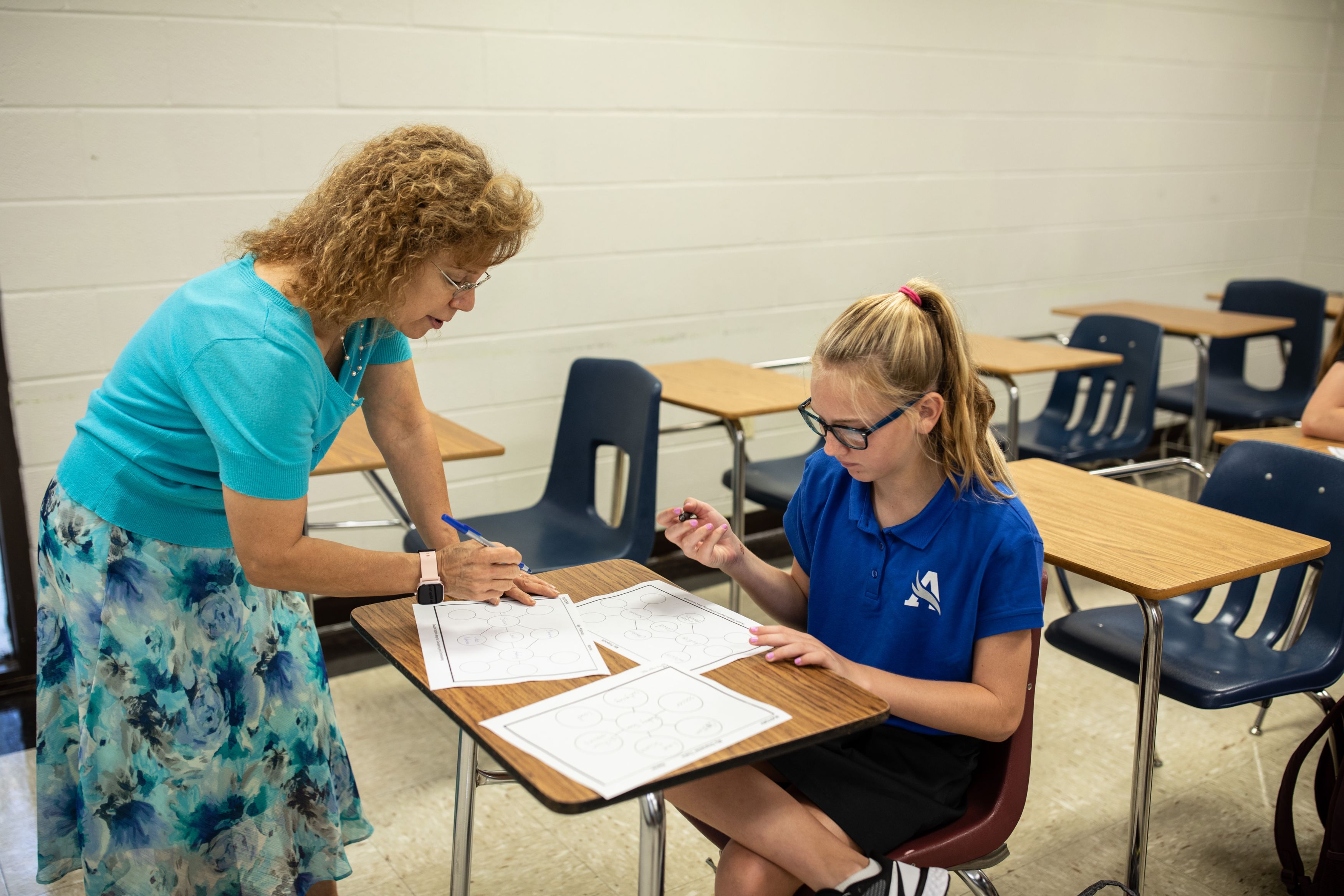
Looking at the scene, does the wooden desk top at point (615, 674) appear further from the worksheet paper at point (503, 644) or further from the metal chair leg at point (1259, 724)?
the metal chair leg at point (1259, 724)

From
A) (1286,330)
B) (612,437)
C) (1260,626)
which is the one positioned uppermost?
(1286,330)

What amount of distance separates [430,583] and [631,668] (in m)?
0.30

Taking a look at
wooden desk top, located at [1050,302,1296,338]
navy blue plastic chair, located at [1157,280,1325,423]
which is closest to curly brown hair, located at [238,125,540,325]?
wooden desk top, located at [1050,302,1296,338]

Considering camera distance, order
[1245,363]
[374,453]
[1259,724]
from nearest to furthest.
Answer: [374,453], [1259,724], [1245,363]

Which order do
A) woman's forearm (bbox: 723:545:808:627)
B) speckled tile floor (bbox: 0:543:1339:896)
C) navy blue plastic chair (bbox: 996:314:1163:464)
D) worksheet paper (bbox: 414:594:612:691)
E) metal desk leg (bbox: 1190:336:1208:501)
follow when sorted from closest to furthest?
worksheet paper (bbox: 414:594:612:691) < woman's forearm (bbox: 723:545:808:627) < speckled tile floor (bbox: 0:543:1339:896) < navy blue plastic chair (bbox: 996:314:1163:464) < metal desk leg (bbox: 1190:336:1208:501)

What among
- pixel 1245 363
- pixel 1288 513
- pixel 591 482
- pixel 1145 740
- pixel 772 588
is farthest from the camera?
pixel 1245 363

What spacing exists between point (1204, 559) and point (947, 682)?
2.32 feet

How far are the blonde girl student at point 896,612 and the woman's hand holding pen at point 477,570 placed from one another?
214mm

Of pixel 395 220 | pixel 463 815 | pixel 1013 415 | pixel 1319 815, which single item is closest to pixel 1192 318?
pixel 1013 415

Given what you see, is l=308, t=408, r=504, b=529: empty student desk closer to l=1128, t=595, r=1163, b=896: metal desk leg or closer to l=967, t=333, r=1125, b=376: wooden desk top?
l=1128, t=595, r=1163, b=896: metal desk leg

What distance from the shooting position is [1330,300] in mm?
4965

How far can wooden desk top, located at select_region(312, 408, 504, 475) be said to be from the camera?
234 cm

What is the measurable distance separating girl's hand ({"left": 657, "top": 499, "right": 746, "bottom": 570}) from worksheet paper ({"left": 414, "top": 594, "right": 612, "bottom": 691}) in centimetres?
17

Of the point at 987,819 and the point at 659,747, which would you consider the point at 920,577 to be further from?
the point at 659,747
